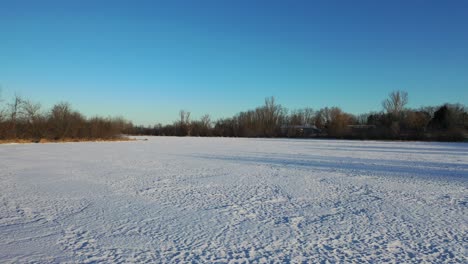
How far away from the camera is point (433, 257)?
338 centimetres

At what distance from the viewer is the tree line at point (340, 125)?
48344 mm

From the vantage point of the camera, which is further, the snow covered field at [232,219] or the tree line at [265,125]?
the tree line at [265,125]

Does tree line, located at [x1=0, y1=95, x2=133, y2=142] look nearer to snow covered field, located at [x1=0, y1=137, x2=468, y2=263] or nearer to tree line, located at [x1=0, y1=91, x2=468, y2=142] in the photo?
tree line, located at [x1=0, y1=91, x2=468, y2=142]

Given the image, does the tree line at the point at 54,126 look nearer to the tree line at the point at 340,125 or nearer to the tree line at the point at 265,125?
the tree line at the point at 265,125

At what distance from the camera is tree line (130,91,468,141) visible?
4834 centimetres

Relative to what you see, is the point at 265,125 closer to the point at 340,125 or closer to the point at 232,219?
the point at 340,125

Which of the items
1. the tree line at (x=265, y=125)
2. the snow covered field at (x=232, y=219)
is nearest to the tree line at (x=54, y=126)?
the tree line at (x=265, y=125)

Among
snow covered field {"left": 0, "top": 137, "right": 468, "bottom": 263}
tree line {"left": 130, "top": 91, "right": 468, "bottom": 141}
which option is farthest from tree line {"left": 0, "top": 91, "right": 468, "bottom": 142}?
snow covered field {"left": 0, "top": 137, "right": 468, "bottom": 263}

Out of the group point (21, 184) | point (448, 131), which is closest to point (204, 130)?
point (448, 131)

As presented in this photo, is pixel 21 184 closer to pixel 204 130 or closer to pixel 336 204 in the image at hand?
pixel 336 204

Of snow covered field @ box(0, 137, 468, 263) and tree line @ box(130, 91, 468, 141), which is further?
tree line @ box(130, 91, 468, 141)

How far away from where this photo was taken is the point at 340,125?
62969mm

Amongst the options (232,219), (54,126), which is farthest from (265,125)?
(232,219)

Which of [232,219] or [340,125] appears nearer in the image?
[232,219]
